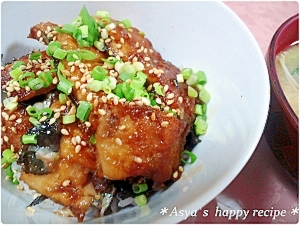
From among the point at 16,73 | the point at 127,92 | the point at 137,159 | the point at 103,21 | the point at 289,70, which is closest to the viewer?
the point at 137,159

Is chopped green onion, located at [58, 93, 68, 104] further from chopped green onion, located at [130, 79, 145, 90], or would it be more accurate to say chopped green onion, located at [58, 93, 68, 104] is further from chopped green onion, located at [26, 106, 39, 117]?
chopped green onion, located at [130, 79, 145, 90]

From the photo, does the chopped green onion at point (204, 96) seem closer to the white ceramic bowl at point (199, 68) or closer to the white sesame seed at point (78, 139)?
the white ceramic bowl at point (199, 68)

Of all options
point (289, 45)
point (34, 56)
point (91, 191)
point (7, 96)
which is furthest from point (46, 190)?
point (289, 45)

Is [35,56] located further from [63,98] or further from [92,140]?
[92,140]

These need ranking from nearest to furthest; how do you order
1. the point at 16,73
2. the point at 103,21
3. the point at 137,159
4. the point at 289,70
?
the point at 137,159 < the point at 16,73 < the point at 103,21 < the point at 289,70

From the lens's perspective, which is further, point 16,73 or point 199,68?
point 199,68

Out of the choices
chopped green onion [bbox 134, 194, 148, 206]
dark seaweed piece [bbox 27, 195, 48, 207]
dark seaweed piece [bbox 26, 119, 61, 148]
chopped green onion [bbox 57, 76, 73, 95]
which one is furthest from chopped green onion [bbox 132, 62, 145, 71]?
dark seaweed piece [bbox 27, 195, 48, 207]

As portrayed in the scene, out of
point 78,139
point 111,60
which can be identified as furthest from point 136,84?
point 78,139

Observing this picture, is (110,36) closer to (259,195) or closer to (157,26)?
(157,26)
